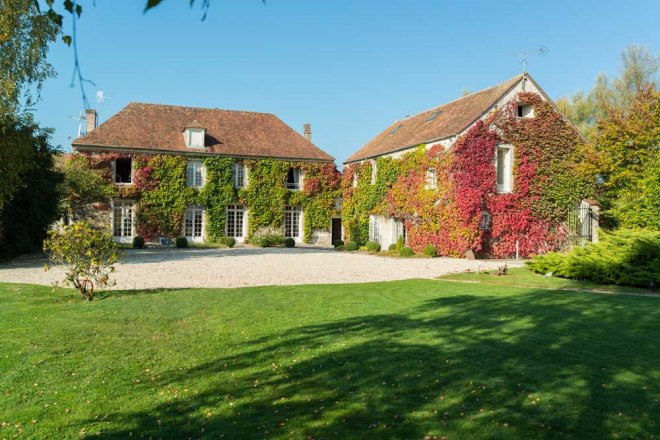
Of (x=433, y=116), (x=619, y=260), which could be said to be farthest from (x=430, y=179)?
(x=619, y=260)

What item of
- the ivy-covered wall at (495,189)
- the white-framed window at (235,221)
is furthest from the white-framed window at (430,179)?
the white-framed window at (235,221)

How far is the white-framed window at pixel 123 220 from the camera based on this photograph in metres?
28.6

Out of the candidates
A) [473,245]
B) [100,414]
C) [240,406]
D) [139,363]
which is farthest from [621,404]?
[473,245]

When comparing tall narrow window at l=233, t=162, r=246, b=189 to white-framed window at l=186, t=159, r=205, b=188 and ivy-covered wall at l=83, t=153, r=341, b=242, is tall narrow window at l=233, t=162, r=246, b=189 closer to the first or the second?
ivy-covered wall at l=83, t=153, r=341, b=242

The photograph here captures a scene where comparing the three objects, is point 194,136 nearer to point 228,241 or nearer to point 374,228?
point 228,241

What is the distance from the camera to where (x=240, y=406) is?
4488 millimetres

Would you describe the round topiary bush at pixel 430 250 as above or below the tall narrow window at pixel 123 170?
below

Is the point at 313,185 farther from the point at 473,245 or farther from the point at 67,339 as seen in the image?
the point at 67,339

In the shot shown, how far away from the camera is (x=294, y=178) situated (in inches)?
1293

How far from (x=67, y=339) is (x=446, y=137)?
19410mm

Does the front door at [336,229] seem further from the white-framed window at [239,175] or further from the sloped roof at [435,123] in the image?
the white-framed window at [239,175]

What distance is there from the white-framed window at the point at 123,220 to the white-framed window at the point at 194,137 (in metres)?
4.68

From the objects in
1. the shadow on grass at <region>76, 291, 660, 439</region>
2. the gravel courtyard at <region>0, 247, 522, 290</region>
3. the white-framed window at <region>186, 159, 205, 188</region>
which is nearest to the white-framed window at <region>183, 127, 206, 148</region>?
the white-framed window at <region>186, 159, 205, 188</region>

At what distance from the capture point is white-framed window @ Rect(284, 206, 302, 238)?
3262cm
